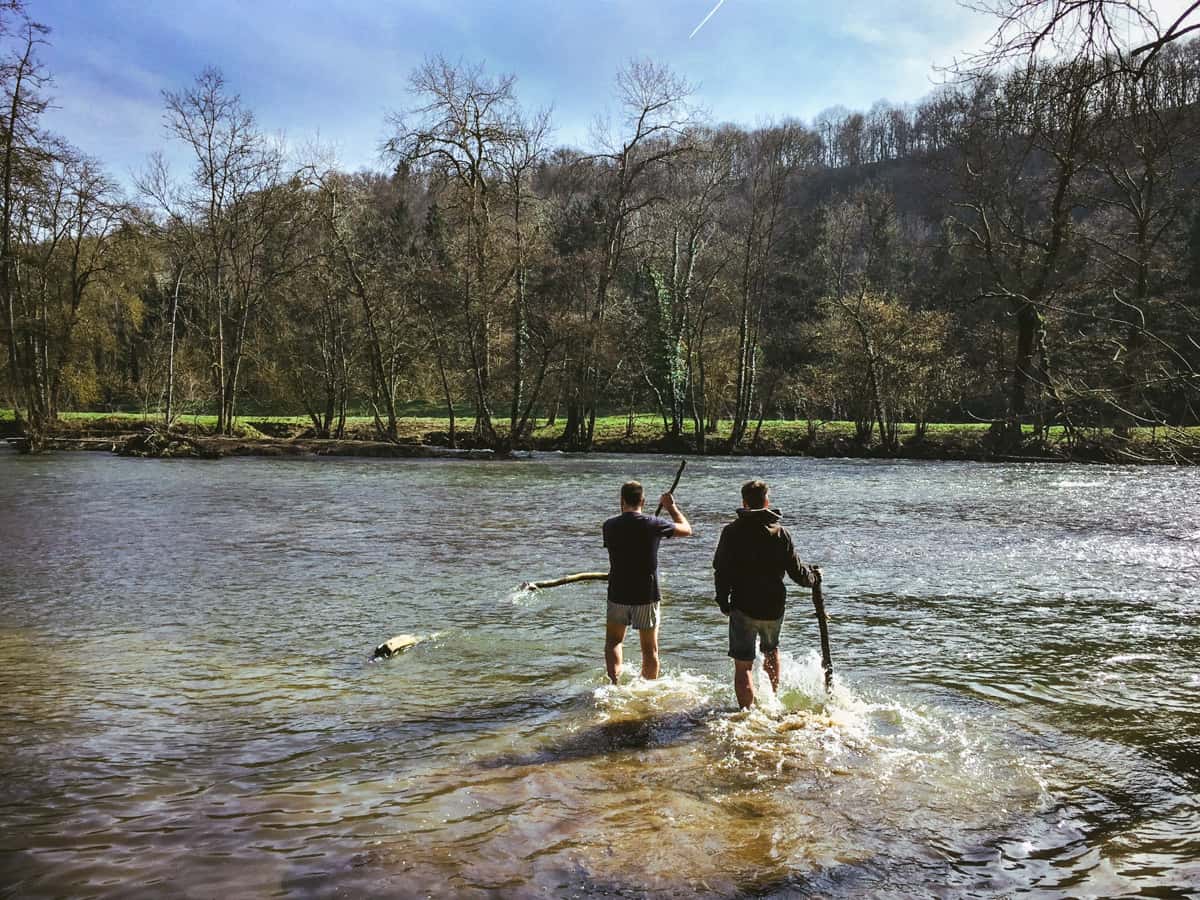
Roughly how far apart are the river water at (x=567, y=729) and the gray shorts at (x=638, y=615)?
0.69 m

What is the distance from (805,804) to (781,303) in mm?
57092

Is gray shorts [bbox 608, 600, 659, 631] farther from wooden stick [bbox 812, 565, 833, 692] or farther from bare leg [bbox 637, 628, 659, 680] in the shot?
wooden stick [bbox 812, 565, 833, 692]

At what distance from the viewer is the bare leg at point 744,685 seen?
786cm

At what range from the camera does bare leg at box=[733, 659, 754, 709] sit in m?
7.86

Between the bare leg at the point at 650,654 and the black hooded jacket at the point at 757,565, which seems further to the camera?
the bare leg at the point at 650,654

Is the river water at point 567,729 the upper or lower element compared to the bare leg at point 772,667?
lower

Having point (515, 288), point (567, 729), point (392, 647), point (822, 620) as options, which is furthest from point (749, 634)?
point (515, 288)

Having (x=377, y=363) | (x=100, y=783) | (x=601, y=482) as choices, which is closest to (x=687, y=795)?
(x=100, y=783)

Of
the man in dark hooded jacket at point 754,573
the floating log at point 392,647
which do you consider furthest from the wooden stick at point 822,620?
the floating log at point 392,647

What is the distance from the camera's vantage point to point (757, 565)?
25.0 feet

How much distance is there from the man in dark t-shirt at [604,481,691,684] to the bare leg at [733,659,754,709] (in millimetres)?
912

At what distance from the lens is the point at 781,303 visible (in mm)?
60594

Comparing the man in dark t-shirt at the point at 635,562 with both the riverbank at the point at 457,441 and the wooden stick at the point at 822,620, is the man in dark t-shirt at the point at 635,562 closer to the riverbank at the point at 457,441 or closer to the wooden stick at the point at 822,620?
the wooden stick at the point at 822,620

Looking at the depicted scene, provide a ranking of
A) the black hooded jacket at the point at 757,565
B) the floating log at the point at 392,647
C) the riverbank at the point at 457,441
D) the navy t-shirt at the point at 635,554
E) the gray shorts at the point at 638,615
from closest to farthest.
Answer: the black hooded jacket at the point at 757,565 < the navy t-shirt at the point at 635,554 < the gray shorts at the point at 638,615 < the floating log at the point at 392,647 < the riverbank at the point at 457,441
